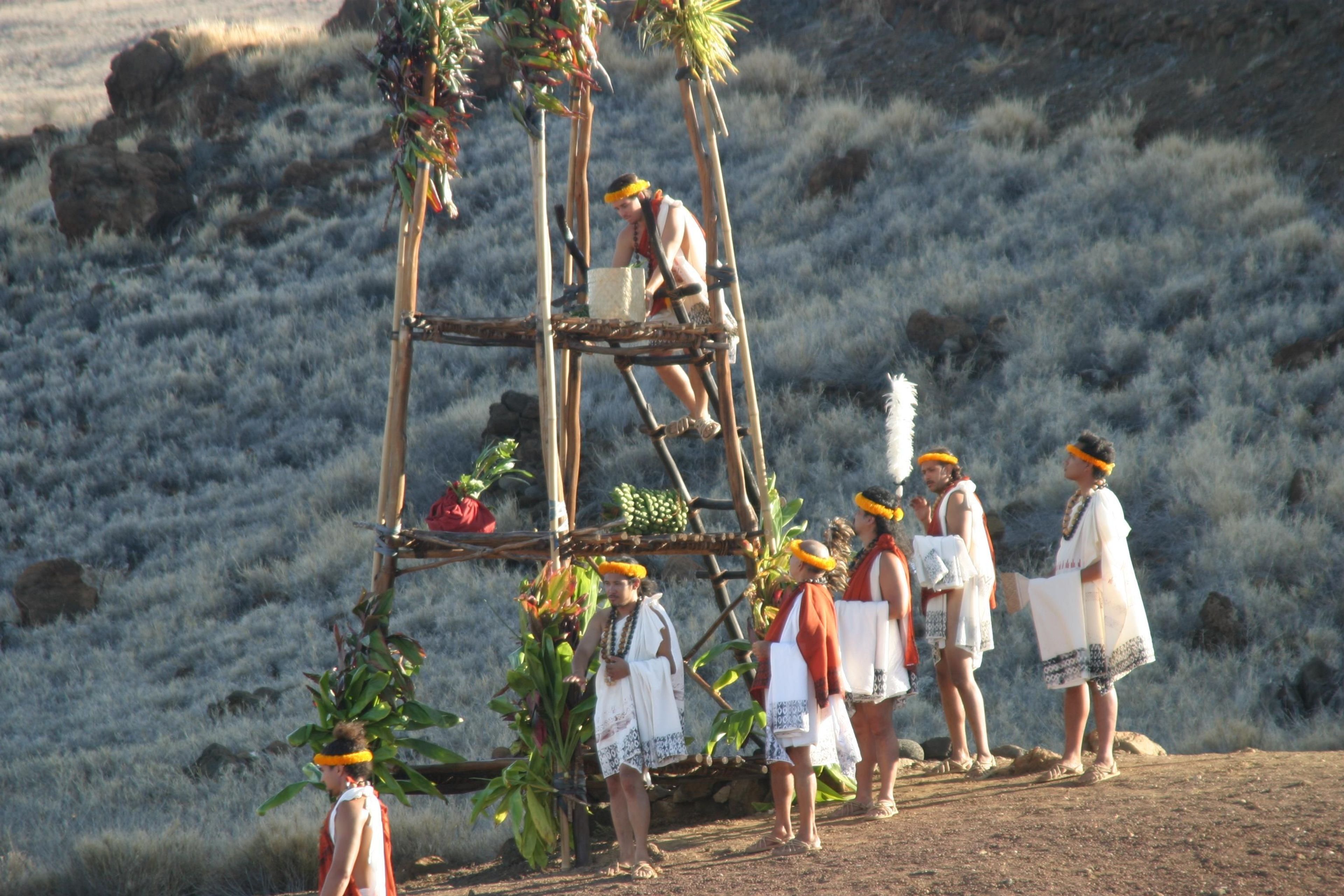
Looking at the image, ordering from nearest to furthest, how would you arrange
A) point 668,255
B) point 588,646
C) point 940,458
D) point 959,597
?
point 588,646 → point 959,597 → point 940,458 → point 668,255

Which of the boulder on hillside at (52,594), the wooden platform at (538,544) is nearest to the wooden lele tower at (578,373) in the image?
the wooden platform at (538,544)

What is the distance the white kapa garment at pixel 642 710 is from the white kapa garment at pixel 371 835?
125cm

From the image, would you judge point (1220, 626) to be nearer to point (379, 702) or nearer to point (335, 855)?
point (379, 702)

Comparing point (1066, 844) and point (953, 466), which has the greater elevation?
point (953, 466)

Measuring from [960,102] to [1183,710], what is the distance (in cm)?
1349

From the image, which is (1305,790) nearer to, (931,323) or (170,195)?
(931,323)

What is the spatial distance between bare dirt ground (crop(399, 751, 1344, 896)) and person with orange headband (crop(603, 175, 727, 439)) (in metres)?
2.35

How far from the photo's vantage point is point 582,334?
690 cm

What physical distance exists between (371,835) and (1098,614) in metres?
3.60

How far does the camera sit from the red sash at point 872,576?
6.48m

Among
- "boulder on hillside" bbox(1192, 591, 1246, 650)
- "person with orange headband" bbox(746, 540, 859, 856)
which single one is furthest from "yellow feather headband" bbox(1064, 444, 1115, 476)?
"boulder on hillside" bbox(1192, 591, 1246, 650)

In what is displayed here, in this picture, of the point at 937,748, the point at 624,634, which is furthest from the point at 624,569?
the point at 937,748

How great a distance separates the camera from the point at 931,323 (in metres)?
14.4

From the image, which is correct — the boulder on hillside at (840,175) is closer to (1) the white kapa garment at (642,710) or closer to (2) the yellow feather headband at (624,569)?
(2) the yellow feather headband at (624,569)
